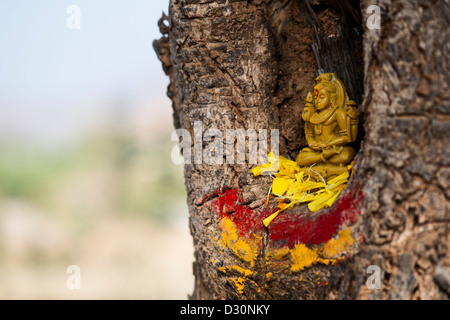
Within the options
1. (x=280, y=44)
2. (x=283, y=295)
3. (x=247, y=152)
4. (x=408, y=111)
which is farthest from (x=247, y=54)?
(x=283, y=295)

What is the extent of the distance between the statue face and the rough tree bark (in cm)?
22

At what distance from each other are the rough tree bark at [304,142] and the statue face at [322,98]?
22cm

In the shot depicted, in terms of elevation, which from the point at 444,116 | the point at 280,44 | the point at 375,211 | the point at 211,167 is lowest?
the point at 375,211

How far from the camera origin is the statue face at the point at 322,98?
8.73ft

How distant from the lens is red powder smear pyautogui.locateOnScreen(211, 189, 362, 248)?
2254mm

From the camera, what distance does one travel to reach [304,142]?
295 cm

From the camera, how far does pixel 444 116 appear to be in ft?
6.60

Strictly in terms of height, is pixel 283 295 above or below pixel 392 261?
below

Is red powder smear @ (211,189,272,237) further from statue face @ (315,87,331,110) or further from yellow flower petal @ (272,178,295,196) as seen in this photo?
statue face @ (315,87,331,110)

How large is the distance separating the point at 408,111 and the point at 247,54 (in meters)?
1.03

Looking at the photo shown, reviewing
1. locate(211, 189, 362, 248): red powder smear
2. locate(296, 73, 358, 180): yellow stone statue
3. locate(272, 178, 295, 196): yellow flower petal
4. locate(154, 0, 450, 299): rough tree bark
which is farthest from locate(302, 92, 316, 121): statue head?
locate(211, 189, 362, 248): red powder smear

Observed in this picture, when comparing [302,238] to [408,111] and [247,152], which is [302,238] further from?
[408,111]

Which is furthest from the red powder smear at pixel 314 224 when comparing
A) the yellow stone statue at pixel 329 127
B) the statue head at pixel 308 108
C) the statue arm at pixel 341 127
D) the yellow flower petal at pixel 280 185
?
the statue head at pixel 308 108

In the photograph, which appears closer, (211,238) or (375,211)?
(375,211)
